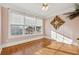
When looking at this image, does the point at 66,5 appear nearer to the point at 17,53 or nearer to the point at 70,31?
the point at 70,31

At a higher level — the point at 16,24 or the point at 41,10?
the point at 41,10

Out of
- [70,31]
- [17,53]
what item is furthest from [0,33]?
[70,31]

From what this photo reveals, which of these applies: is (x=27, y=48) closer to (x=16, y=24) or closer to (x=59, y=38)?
(x=16, y=24)

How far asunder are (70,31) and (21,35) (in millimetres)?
822

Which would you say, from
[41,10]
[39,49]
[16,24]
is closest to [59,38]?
[39,49]

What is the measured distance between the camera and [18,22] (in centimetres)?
199

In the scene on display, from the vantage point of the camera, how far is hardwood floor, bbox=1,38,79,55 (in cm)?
196

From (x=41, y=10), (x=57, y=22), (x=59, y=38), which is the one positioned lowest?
(x=59, y=38)

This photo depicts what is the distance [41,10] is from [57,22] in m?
0.34

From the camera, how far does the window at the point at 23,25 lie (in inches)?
76.8

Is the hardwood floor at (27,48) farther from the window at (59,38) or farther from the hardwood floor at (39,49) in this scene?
the window at (59,38)

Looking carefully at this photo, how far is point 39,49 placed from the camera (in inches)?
78.8

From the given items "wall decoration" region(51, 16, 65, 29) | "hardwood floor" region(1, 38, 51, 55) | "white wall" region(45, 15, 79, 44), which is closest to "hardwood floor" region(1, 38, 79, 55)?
"hardwood floor" region(1, 38, 51, 55)

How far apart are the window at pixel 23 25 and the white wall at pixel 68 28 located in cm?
13
